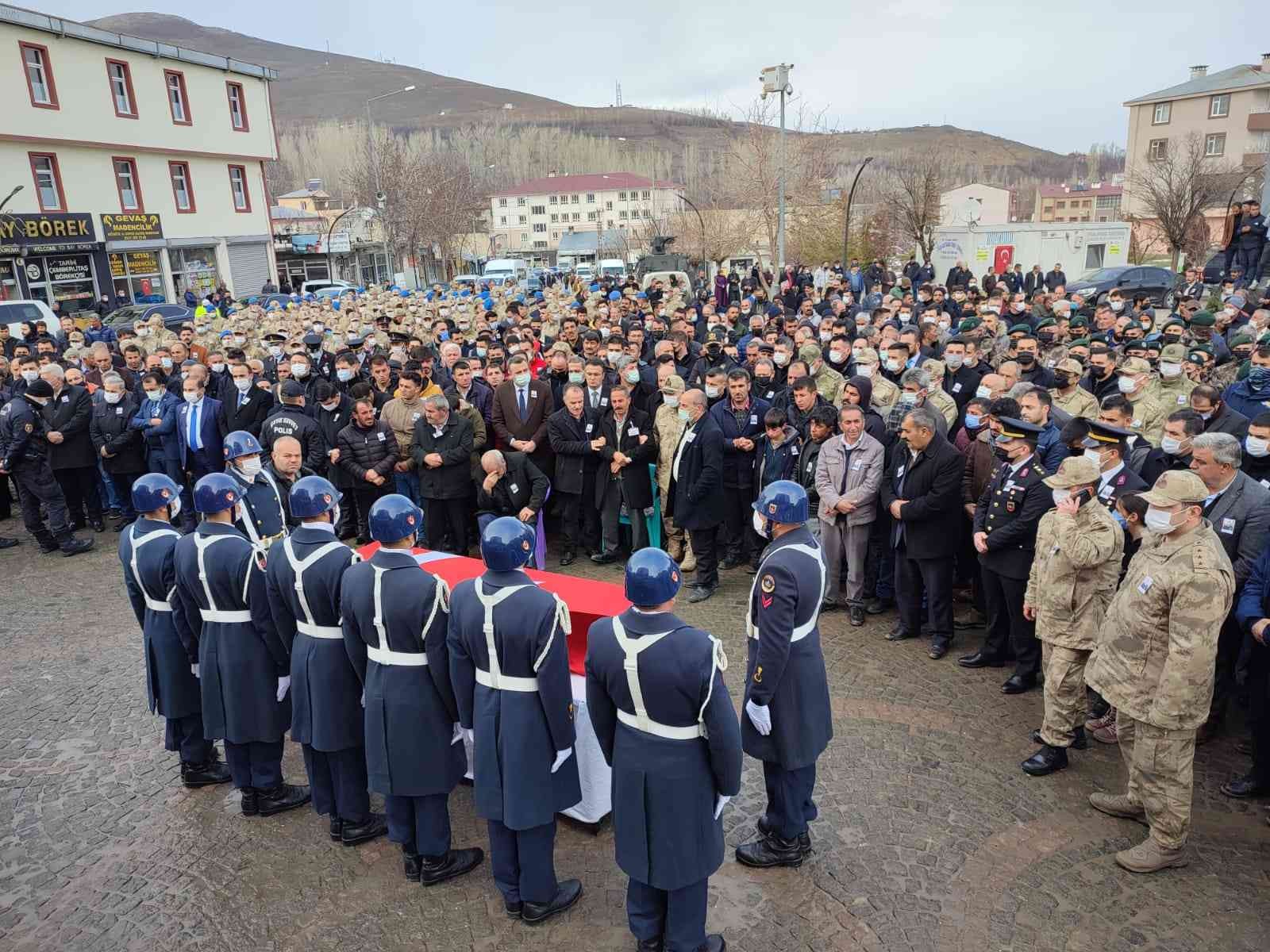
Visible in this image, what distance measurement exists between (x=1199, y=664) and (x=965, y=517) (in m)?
3.07

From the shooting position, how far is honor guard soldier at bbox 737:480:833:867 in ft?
13.3

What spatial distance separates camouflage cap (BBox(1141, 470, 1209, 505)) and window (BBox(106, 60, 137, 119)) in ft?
131

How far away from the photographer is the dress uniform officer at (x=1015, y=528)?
591 cm

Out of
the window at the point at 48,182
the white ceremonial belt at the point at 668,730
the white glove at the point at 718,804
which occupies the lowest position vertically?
the white glove at the point at 718,804

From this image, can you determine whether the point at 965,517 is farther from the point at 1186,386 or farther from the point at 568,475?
the point at 568,475

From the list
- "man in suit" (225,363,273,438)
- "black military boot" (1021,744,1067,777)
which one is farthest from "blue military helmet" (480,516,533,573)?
"man in suit" (225,363,273,438)

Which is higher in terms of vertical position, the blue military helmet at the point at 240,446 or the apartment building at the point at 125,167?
the apartment building at the point at 125,167

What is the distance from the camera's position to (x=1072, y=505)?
5027 mm

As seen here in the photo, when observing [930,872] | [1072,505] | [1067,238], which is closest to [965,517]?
[1072,505]

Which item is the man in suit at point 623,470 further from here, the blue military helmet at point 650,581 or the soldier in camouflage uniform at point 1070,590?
the blue military helmet at point 650,581

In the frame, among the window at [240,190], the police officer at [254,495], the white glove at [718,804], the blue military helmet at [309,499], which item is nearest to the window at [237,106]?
the window at [240,190]

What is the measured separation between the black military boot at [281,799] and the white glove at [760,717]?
2.88 meters

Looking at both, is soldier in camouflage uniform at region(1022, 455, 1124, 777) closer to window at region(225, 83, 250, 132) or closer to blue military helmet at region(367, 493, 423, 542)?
blue military helmet at region(367, 493, 423, 542)

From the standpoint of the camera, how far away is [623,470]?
8570 millimetres
